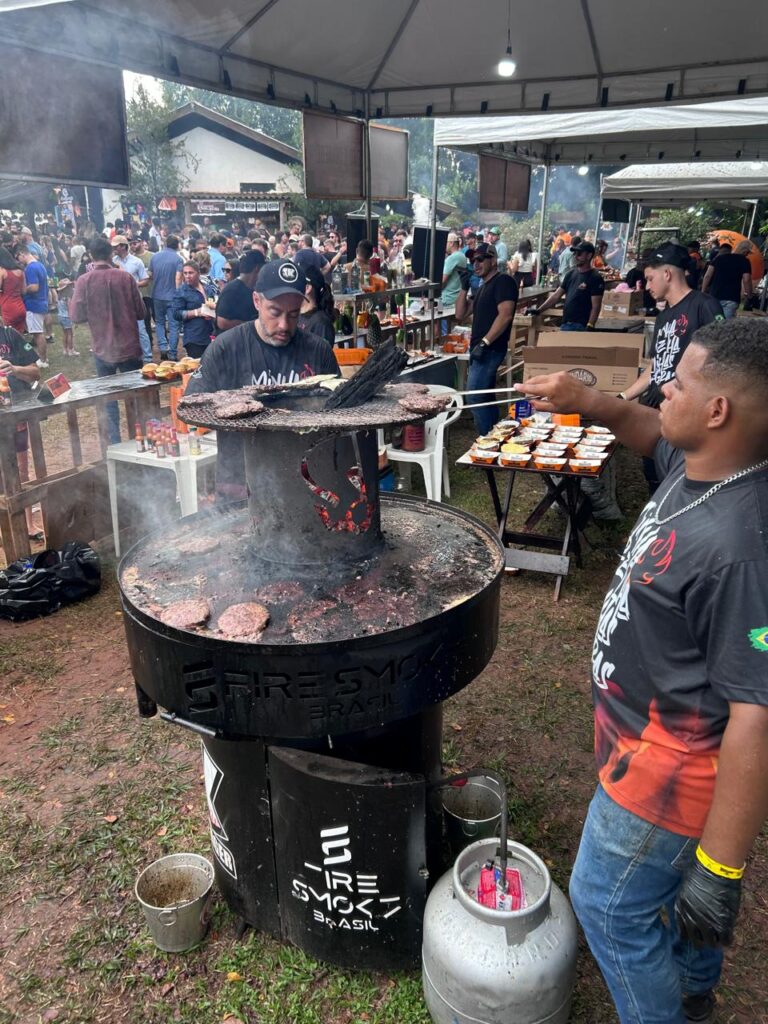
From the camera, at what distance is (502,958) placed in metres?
2.04

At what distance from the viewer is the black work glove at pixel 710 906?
156cm

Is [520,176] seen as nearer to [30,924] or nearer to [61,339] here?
[61,339]

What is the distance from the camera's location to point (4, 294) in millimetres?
9500

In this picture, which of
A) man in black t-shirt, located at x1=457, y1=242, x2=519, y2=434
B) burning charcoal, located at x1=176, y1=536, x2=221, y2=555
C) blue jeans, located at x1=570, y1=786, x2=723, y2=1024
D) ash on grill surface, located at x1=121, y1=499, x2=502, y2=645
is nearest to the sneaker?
blue jeans, located at x1=570, y1=786, x2=723, y2=1024

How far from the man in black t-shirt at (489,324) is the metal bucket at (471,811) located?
554 cm

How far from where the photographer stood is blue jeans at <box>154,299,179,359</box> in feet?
40.7

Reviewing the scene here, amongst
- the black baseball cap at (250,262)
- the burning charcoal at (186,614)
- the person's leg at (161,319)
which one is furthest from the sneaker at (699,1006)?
the person's leg at (161,319)

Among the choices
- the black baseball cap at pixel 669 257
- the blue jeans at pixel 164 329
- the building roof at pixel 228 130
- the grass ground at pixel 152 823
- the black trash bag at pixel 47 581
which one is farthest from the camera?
the building roof at pixel 228 130

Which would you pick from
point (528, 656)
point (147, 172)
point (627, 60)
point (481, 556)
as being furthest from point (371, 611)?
point (147, 172)

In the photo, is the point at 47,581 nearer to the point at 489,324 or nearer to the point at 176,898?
the point at 176,898

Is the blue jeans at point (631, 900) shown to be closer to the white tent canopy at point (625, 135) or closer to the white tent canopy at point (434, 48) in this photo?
the white tent canopy at point (434, 48)

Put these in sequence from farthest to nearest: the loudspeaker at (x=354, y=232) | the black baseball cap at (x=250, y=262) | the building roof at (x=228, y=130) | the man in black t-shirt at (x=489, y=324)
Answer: the building roof at (x=228, y=130), the loudspeaker at (x=354, y=232), the man in black t-shirt at (x=489, y=324), the black baseball cap at (x=250, y=262)

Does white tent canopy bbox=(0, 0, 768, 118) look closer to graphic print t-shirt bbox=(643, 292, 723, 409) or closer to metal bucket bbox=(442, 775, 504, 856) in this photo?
graphic print t-shirt bbox=(643, 292, 723, 409)

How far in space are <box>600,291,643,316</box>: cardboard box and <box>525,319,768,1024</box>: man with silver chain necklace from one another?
12541mm
